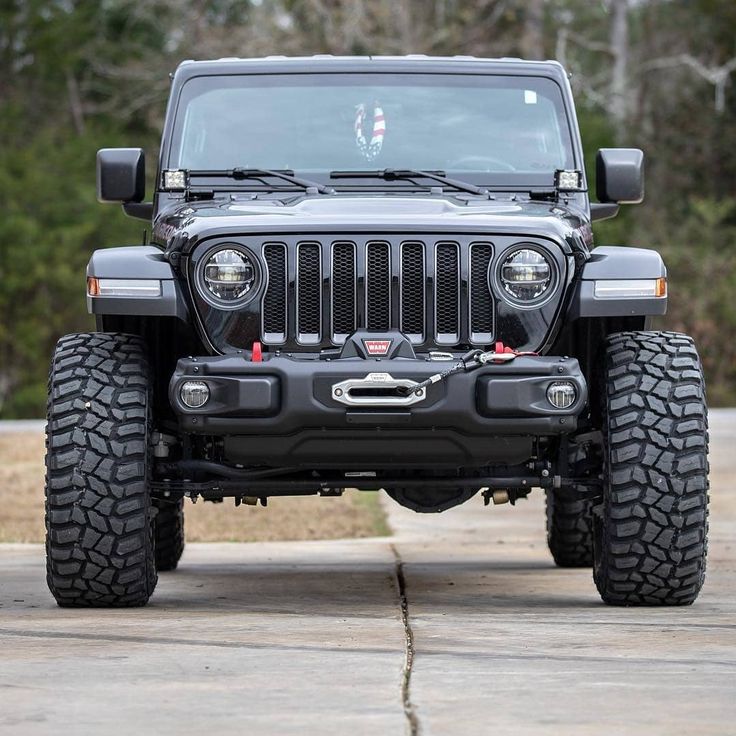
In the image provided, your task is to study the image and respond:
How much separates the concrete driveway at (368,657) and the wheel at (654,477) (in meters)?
0.16

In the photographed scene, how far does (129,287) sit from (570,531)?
3.26 m

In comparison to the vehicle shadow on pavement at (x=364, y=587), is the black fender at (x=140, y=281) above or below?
above

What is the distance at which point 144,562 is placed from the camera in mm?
7145

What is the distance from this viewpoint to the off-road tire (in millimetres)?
9516

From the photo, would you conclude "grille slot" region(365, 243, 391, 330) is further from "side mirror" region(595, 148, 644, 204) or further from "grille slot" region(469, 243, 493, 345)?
"side mirror" region(595, 148, 644, 204)

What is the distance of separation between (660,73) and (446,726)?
4187 centimetres

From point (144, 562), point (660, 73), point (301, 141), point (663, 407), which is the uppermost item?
point (301, 141)

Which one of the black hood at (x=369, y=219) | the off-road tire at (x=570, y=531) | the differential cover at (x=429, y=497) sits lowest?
the off-road tire at (x=570, y=531)

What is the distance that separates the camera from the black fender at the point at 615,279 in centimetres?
714

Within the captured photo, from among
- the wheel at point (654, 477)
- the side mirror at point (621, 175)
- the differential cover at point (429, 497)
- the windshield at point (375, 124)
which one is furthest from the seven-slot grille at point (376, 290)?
the side mirror at point (621, 175)

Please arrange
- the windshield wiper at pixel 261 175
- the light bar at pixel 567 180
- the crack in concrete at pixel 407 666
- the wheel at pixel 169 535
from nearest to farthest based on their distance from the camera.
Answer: the crack in concrete at pixel 407 666, the windshield wiper at pixel 261 175, the light bar at pixel 567 180, the wheel at pixel 169 535

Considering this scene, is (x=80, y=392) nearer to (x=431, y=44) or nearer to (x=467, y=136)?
(x=467, y=136)

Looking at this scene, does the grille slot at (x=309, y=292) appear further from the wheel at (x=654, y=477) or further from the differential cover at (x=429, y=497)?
the wheel at (x=654, y=477)

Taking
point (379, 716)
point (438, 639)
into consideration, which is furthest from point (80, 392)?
point (379, 716)
